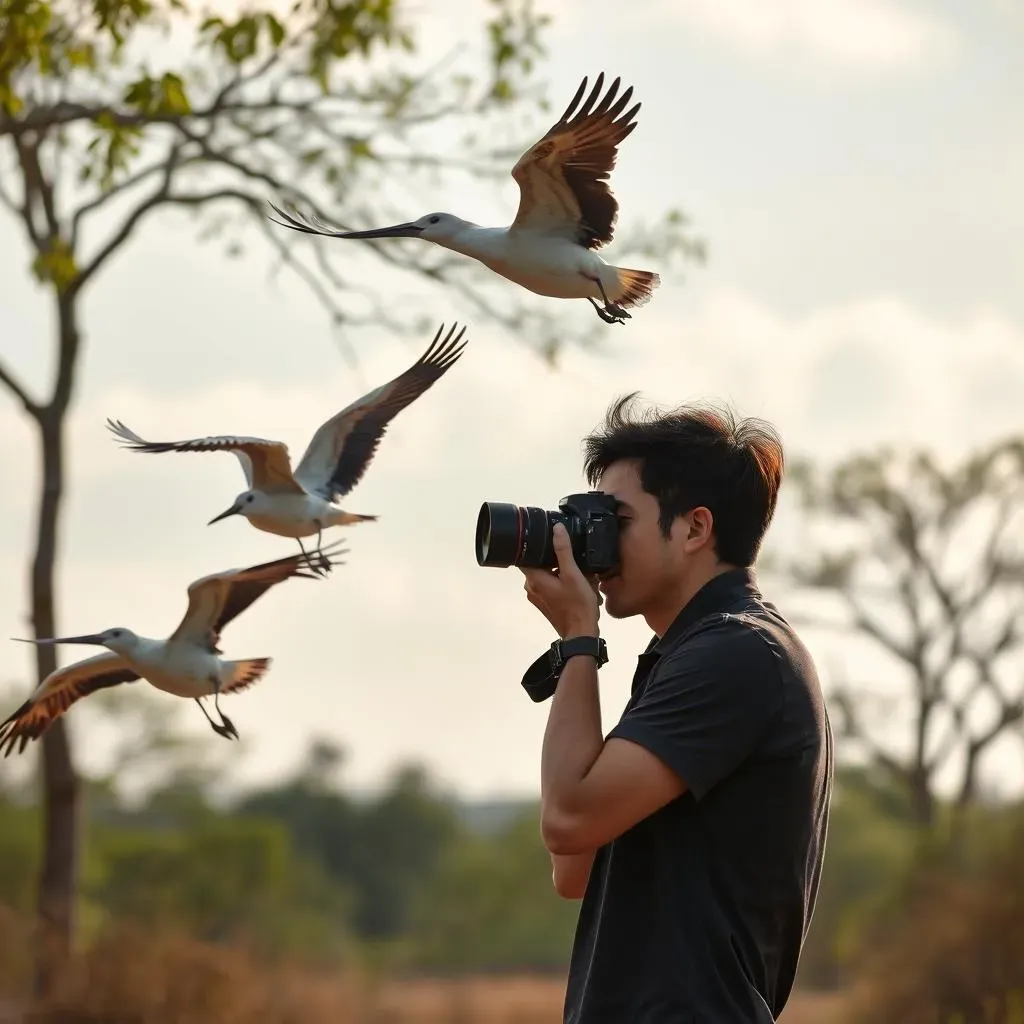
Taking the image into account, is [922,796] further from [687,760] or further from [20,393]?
[687,760]

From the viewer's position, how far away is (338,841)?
26656 millimetres

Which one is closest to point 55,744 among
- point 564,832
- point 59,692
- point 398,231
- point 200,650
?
point 59,692

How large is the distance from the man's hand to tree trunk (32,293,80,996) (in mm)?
5477

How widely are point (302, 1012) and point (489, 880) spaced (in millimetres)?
13856

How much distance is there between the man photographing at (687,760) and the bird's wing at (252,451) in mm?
423

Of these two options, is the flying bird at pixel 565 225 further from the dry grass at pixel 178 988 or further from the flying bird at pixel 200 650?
the dry grass at pixel 178 988

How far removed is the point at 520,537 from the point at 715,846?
0.54m

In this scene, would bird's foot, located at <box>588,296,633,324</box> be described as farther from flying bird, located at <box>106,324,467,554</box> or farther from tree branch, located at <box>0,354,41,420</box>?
tree branch, located at <box>0,354,41,420</box>

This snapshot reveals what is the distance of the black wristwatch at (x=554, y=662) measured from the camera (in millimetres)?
2482

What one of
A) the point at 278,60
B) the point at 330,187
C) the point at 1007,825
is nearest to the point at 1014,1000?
the point at 1007,825

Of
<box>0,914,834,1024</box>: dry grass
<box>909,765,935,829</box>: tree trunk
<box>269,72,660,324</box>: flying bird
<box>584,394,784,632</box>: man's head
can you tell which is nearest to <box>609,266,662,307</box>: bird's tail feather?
<box>269,72,660,324</box>: flying bird

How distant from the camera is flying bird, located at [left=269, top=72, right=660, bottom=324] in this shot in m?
2.69

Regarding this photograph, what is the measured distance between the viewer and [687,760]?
2.32 meters

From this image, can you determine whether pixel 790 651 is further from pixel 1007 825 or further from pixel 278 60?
pixel 1007 825
